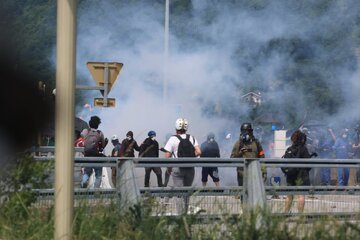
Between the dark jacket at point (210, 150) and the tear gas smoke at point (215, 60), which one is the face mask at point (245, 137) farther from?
the tear gas smoke at point (215, 60)

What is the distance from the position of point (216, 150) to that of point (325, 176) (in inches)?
196

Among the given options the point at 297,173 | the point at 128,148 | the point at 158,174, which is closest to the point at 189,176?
the point at 158,174

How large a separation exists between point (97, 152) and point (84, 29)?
13524 mm

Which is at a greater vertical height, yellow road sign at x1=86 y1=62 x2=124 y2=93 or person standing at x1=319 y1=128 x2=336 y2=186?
yellow road sign at x1=86 y1=62 x2=124 y2=93

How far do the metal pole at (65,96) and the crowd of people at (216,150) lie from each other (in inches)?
75.7

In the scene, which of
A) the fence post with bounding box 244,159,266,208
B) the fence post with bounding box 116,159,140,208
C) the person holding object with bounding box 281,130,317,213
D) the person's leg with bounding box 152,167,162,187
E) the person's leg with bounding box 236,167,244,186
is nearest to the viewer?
the fence post with bounding box 116,159,140,208

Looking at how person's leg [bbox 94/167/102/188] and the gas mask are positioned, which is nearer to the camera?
person's leg [bbox 94/167/102/188]

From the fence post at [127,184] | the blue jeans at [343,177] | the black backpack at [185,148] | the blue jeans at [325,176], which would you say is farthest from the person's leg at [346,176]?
the fence post at [127,184]

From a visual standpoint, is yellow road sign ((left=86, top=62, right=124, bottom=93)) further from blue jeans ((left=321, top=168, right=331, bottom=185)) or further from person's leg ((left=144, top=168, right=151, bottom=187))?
person's leg ((left=144, top=168, right=151, bottom=187))

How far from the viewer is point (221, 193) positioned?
1082 cm

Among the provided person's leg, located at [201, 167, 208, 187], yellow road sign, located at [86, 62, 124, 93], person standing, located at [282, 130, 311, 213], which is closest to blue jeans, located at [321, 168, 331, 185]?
person standing, located at [282, 130, 311, 213]

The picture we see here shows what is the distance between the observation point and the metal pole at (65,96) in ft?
22.4

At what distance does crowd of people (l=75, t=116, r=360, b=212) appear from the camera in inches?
499

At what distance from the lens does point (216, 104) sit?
29672 mm
